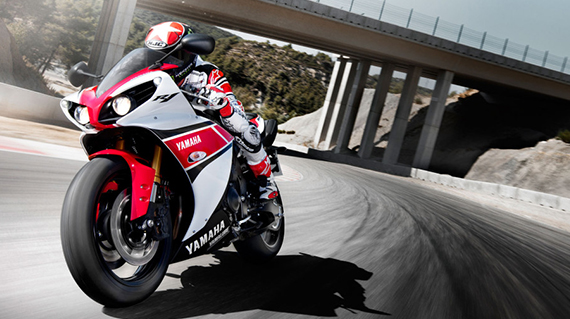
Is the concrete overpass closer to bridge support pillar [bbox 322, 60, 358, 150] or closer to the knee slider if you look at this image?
bridge support pillar [bbox 322, 60, 358, 150]

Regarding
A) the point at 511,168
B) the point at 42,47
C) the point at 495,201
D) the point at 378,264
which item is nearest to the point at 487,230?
the point at 378,264

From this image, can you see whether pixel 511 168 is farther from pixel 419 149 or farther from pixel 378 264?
pixel 378 264

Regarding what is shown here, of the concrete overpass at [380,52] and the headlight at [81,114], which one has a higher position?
the concrete overpass at [380,52]

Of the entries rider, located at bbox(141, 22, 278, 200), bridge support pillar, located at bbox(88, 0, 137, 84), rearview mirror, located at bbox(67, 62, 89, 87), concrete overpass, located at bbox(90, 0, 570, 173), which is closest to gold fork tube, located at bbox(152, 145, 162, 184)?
rider, located at bbox(141, 22, 278, 200)

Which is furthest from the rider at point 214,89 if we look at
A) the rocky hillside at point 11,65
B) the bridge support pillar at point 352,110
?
the bridge support pillar at point 352,110

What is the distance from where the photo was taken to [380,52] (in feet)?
118

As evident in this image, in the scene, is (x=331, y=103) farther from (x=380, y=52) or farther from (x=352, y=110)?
(x=380, y=52)

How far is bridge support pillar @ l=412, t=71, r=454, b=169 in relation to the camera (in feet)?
125

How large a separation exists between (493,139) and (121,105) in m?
43.5

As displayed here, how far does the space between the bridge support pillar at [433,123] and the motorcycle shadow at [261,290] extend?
34801mm

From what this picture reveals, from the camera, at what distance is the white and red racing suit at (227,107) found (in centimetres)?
353

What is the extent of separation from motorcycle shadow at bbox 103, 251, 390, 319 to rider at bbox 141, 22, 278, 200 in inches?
27.0

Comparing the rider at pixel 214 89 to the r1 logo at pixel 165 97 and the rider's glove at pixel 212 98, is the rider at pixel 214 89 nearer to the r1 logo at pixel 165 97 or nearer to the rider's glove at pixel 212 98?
the rider's glove at pixel 212 98

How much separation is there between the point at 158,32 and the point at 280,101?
291 ft
